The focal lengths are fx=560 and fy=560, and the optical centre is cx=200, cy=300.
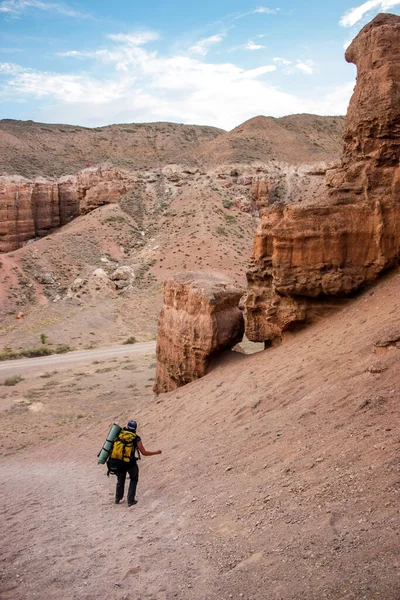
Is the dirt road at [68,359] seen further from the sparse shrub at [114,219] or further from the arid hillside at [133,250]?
the sparse shrub at [114,219]

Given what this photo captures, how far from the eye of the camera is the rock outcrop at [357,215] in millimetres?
11797

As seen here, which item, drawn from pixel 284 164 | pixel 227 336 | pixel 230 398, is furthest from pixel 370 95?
pixel 284 164

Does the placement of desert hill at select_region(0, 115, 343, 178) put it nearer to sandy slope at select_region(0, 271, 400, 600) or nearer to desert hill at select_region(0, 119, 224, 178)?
desert hill at select_region(0, 119, 224, 178)

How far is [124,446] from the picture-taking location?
798 cm

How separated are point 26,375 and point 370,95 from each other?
19400 millimetres

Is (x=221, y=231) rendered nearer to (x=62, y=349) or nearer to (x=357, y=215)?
(x=62, y=349)

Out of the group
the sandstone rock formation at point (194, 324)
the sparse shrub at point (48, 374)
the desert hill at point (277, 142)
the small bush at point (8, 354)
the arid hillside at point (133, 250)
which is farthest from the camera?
the desert hill at point (277, 142)

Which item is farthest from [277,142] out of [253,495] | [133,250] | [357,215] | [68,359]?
[253,495]

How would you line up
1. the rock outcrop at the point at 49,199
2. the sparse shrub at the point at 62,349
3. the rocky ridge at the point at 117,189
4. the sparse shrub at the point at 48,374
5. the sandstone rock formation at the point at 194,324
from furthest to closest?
the rocky ridge at the point at 117,189
the rock outcrop at the point at 49,199
the sparse shrub at the point at 62,349
the sparse shrub at the point at 48,374
the sandstone rock formation at the point at 194,324

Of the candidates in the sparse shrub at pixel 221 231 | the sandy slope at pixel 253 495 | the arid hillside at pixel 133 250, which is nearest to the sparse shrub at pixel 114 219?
the arid hillside at pixel 133 250

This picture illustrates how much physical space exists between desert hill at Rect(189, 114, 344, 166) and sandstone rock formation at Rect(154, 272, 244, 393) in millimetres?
51386

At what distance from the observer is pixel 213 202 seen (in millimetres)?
56094

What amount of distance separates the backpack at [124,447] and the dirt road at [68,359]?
63.5 ft

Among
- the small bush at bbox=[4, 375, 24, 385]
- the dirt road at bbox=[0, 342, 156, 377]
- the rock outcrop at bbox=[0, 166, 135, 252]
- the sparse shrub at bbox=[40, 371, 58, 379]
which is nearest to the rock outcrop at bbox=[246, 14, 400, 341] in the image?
the small bush at bbox=[4, 375, 24, 385]
